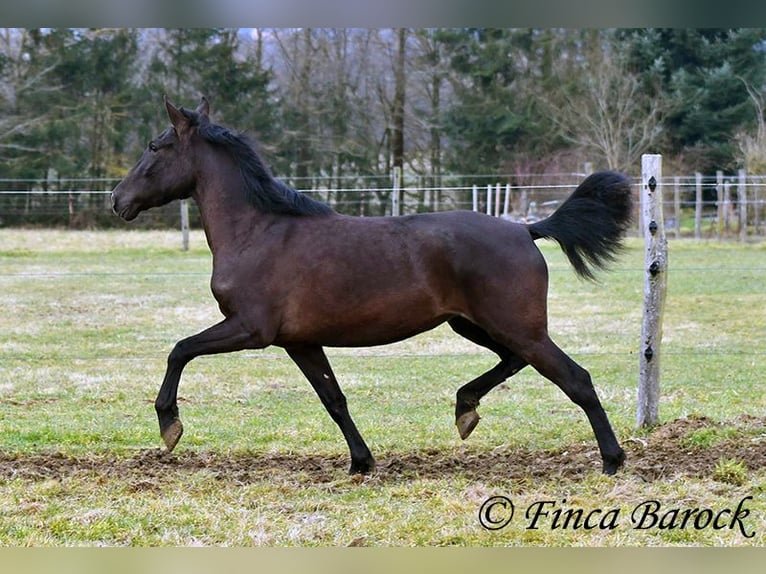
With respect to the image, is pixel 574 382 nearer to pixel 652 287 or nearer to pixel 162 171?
pixel 652 287

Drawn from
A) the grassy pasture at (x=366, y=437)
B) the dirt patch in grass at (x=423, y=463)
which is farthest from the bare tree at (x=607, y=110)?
the dirt patch in grass at (x=423, y=463)

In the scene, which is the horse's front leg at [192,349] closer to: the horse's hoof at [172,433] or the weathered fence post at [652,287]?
the horse's hoof at [172,433]

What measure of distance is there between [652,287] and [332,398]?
8.70 ft

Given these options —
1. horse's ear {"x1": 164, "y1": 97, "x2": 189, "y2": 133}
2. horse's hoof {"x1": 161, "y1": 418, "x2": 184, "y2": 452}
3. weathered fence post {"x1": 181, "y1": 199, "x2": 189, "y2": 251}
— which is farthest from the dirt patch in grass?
weathered fence post {"x1": 181, "y1": 199, "x2": 189, "y2": 251}

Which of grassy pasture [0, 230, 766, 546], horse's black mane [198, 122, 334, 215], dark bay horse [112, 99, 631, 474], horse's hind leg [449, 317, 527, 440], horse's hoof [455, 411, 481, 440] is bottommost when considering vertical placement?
grassy pasture [0, 230, 766, 546]

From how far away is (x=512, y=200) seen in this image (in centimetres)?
2370

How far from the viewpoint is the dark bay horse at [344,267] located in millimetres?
5535

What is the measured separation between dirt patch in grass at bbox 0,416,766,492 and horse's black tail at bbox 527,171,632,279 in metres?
1.23

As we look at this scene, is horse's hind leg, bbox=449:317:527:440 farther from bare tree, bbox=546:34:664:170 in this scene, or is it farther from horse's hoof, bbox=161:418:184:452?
bare tree, bbox=546:34:664:170

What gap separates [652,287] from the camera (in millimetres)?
7023

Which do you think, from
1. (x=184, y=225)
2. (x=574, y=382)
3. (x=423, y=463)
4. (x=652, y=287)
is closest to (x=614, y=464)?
A: (x=574, y=382)

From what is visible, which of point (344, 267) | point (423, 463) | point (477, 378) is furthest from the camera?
point (423, 463)

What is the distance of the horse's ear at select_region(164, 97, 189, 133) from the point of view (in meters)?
5.81
